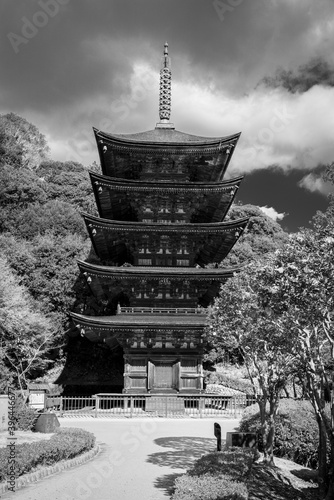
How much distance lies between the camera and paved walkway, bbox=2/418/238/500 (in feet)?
35.0

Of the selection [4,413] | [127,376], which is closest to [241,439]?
[4,413]

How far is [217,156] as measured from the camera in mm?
32000

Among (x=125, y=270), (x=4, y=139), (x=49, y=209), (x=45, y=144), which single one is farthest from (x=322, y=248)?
(x=45, y=144)

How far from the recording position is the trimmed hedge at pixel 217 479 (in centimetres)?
866

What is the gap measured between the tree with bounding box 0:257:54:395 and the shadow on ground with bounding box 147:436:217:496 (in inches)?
708

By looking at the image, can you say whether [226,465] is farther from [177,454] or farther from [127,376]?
[127,376]

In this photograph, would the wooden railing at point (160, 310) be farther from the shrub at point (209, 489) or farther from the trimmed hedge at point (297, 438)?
the shrub at point (209, 489)

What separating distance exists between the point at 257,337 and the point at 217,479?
453cm

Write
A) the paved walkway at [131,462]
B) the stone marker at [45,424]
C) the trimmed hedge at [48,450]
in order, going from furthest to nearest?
1. the stone marker at [45,424]
2. the trimmed hedge at [48,450]
3. the paved walkway at [131,462]

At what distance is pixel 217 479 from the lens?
9703mm

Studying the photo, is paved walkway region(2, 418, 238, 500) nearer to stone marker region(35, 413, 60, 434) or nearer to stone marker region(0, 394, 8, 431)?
stone marker region(35, 413, 60, 434)

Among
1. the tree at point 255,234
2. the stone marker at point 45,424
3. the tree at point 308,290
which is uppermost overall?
the tree at point 255,234

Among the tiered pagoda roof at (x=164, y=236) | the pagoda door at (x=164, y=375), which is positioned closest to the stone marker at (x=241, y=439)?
the pagoda door at (x=164, y=375)

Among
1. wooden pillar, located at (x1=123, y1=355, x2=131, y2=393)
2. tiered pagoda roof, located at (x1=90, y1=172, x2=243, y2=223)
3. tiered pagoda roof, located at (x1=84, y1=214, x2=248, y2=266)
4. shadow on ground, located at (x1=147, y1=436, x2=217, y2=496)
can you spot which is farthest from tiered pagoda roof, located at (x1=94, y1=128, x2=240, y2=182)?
shadow on ground, located at (x1=147, y1=436, x2=217, y2=496)
